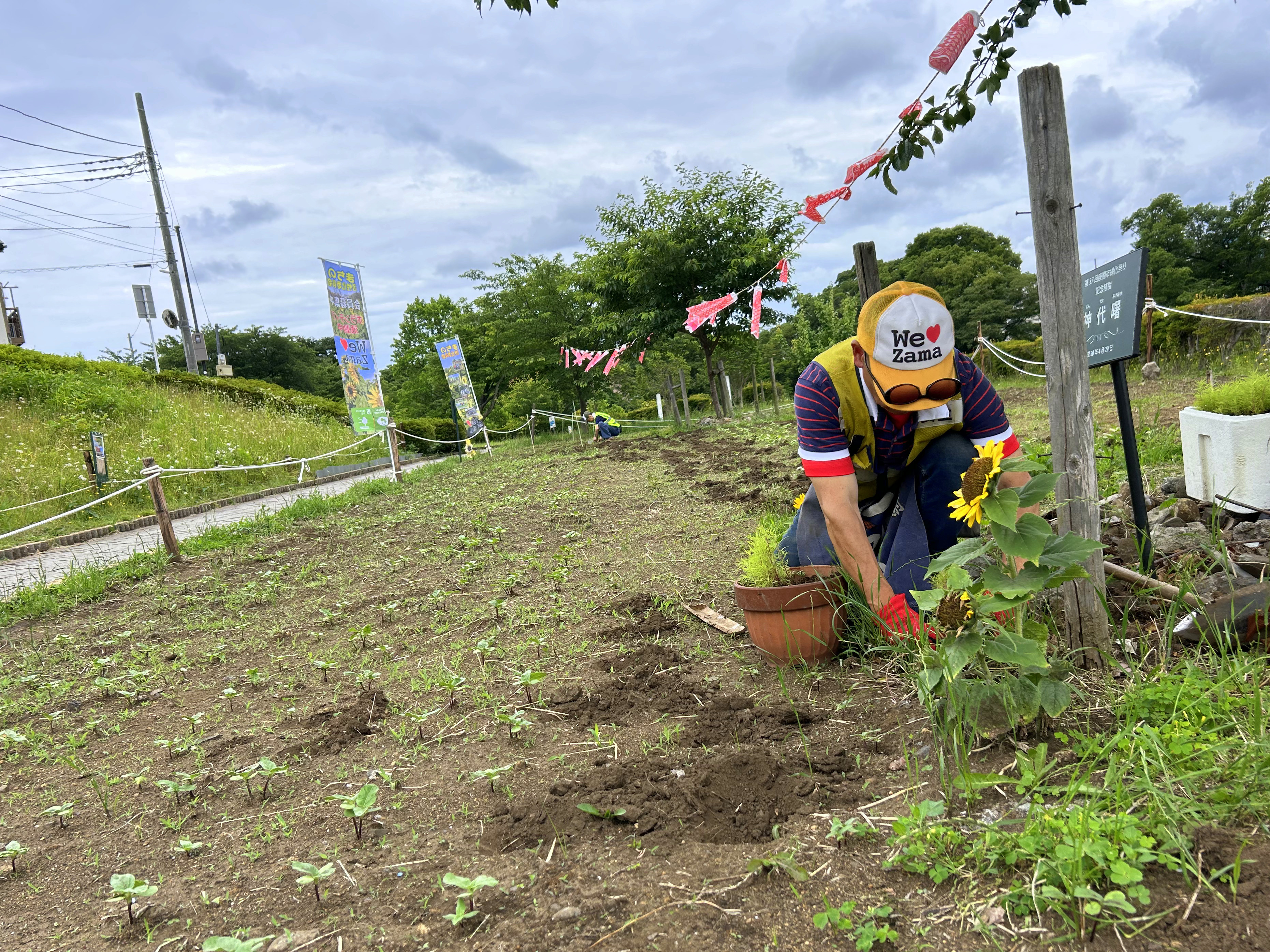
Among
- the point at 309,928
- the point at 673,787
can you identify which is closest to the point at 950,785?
the point at 673,787

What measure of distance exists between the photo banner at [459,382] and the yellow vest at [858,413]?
44.2ft

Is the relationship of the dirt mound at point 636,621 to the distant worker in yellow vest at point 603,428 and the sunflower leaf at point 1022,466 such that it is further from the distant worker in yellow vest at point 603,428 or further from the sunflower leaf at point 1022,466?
the distant worker in yellow vest at point 603,428

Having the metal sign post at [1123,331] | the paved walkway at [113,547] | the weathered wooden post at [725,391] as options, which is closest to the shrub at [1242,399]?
the metal sign post at [1123,331]

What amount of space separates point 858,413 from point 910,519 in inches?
18.3

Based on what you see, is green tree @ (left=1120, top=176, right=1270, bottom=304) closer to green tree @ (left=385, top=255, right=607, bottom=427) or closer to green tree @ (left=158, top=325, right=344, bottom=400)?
green tree @ (left=385, top=255, right=607, bottom=427)

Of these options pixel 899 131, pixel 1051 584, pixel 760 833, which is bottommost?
pixel 760 833

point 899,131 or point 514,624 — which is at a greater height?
point 899,131

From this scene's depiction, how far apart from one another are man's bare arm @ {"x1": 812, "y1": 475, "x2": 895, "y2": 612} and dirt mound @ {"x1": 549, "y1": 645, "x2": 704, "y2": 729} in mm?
665

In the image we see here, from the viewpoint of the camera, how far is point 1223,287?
32.9 meters

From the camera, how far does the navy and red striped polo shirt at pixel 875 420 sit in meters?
2.47

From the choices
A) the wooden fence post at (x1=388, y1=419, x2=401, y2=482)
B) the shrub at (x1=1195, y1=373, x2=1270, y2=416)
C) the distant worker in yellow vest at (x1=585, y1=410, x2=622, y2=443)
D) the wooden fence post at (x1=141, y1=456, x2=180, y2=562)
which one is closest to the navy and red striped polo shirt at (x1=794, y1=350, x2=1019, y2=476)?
the shrub at (x1=1195, y1=373, x2=1270, y2=416)

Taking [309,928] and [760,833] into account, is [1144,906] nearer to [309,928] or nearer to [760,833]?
[760,833]

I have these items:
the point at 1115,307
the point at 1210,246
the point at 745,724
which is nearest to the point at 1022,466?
the point at 745,724

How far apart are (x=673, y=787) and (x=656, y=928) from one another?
487 millimetres
